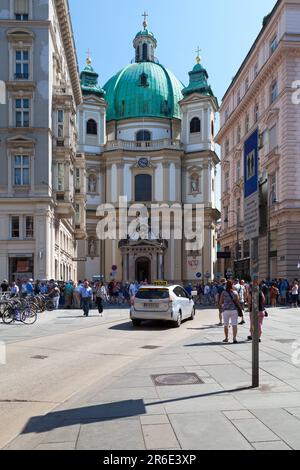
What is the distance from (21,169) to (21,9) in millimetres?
10992

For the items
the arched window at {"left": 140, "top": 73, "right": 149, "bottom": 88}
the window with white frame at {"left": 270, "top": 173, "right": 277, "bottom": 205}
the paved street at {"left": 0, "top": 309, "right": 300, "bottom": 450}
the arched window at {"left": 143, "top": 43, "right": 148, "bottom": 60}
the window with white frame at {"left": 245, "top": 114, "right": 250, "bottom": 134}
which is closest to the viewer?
the paved street at {"left": 0, "top": 309, "right": 300, "bottom": 450}

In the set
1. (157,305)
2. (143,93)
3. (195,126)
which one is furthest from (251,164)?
(143,93)

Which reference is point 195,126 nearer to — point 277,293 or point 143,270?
point 143,270

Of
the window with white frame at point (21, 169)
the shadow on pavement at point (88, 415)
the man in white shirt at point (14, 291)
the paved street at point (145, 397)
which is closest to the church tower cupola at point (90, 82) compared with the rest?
the window with white frame at point (21, 169)

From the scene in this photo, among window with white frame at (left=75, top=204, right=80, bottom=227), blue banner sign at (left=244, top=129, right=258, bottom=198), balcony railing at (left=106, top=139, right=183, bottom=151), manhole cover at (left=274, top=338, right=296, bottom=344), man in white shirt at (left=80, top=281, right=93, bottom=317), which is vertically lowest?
manhole cover at (left=274, top=338, right=296, bottom=344)

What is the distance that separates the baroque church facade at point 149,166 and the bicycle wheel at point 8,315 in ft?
140

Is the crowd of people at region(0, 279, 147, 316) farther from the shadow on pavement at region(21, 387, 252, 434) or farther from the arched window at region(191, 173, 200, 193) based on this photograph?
the arched window at region(191, 173, 200, 193)

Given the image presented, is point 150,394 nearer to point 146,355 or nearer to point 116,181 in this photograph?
point 146,355

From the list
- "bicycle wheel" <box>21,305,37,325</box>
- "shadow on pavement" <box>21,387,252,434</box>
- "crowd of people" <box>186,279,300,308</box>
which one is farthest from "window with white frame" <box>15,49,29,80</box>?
"shadow on pavement" <box>21,387,252,434</box>

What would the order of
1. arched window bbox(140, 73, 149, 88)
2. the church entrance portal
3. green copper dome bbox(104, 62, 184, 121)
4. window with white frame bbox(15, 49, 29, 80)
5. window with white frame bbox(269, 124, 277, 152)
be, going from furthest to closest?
arched window bbox(140, 73, 149, 88) < green copper dome bbox(104, 62, 184, 121) < the church entrance portal < window with white frame bbox(269, 124, 277, 152) < window with white frame bbox(15, 49, 29, 80)

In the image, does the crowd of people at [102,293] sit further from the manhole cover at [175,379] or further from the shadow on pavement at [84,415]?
the shadow on pavement at [84,415]

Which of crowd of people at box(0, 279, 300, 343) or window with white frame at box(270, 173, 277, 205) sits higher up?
window with white frame at box(270, 173, 277, 205)

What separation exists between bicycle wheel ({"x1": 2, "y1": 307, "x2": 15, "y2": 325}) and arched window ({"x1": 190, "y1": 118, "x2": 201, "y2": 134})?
5305 cm

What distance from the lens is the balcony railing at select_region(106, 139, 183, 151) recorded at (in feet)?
226
